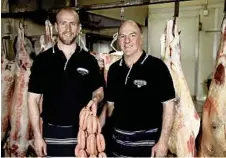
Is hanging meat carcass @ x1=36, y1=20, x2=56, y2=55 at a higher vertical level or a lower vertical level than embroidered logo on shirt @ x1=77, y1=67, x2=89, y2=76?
higher

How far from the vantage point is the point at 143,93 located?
1.26 m

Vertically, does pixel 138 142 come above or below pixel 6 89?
below

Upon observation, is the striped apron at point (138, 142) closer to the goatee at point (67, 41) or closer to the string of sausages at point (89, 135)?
the string of sausages at point (89, 135)

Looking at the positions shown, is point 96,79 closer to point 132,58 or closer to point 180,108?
point 132,58

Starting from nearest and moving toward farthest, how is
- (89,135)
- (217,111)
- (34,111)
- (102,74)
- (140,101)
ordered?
1. (89,135)
2. (217,111)
3. (140,101)
4. (34,111)
5. (102,74)

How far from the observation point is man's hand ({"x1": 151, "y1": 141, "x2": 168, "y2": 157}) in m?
1.25

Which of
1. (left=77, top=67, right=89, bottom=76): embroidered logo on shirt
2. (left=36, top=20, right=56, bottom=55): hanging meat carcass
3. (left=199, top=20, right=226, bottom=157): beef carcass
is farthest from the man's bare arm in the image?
(left=199, top=20, right=226, bottom=157): beef carcass

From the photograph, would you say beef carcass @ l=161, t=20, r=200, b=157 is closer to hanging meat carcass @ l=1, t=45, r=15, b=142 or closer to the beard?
the beard

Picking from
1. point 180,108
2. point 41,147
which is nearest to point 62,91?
point 41,147

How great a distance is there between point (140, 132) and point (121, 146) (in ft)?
0.35

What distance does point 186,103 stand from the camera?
4.14 ft

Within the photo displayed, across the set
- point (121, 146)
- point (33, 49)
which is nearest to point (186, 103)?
point (121, 146)

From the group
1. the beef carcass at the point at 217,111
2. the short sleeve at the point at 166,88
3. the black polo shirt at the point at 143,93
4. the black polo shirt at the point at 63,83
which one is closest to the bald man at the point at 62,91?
the black polo shirt at the point at 63,83

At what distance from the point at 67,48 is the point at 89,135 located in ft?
1.60
